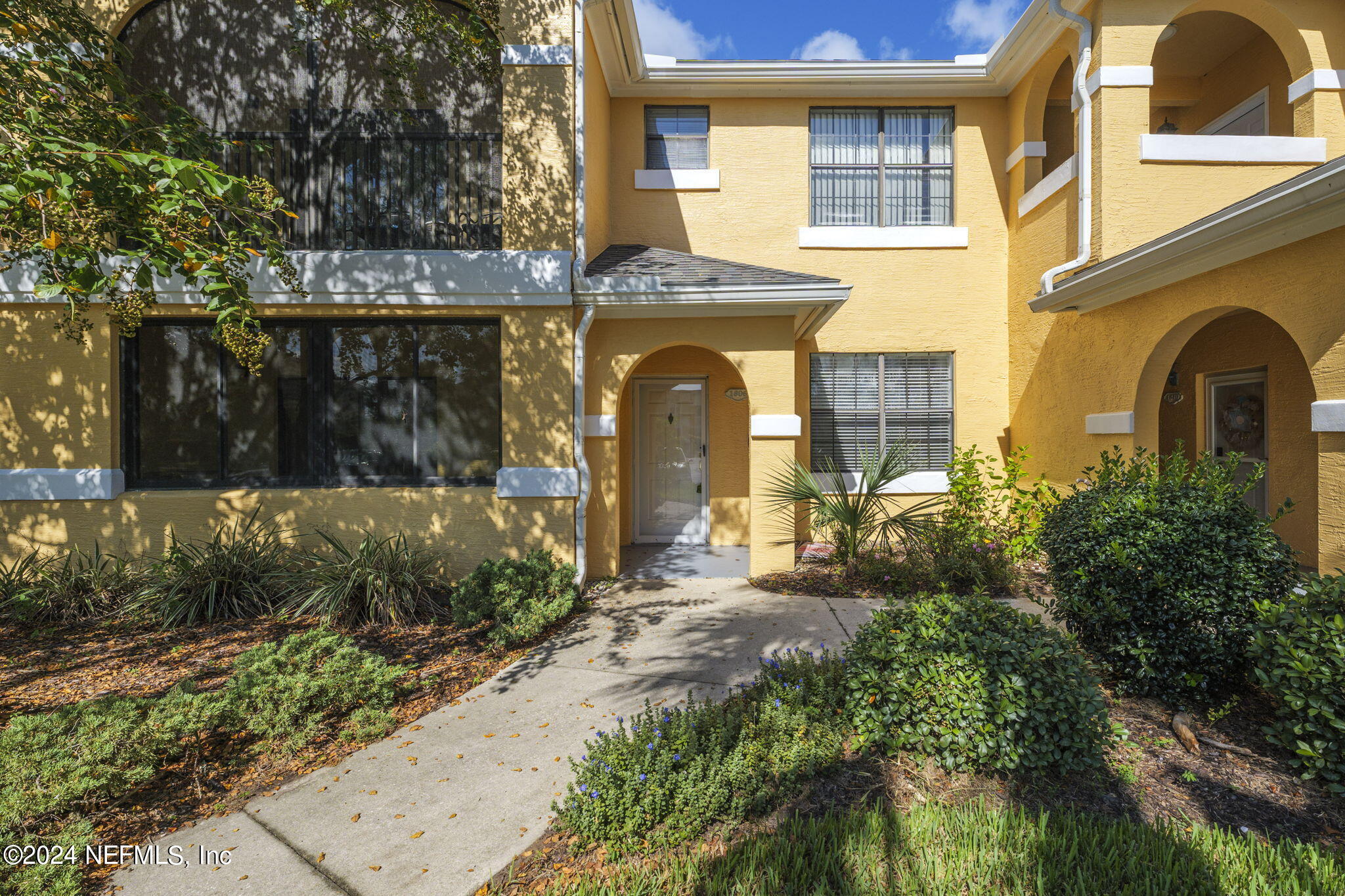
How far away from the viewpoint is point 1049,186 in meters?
7.16

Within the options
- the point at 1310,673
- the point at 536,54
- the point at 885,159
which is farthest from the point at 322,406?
the point at 885,159

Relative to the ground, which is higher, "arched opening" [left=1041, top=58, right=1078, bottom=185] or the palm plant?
"arched opening" [left=1041, top=58, right=1078, bottom=185]

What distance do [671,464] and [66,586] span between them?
6368 millimetres

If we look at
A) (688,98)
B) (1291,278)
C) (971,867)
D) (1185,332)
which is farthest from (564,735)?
(688,98)

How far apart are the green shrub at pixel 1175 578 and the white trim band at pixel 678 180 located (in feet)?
20.5

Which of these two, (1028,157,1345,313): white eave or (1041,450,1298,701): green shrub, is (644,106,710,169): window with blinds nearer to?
(1028,157,1345,313): white eave

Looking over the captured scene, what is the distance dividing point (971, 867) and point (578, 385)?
495cm

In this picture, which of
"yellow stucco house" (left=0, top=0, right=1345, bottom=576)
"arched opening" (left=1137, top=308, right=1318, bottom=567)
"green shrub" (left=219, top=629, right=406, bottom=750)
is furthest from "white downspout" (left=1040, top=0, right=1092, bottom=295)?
"green shrub" (left=219, top=629, right=406, bottom=750)

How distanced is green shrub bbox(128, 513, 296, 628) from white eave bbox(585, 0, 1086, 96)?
673cm

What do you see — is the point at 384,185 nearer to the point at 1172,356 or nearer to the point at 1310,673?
the point at 1310,673

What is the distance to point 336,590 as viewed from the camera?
518 centimetres

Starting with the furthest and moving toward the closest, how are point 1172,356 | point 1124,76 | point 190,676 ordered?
point 1124,76, point 1172,356, point 190,676

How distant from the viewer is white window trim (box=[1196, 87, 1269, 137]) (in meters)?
7.19

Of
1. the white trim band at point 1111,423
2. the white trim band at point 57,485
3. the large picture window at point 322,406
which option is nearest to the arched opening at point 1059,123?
the white trim band at point 1111,423
